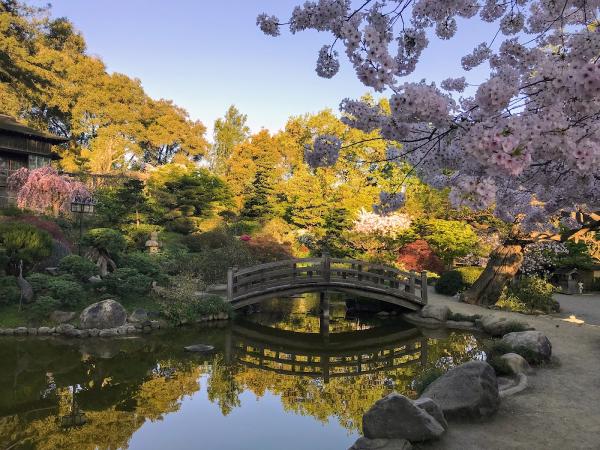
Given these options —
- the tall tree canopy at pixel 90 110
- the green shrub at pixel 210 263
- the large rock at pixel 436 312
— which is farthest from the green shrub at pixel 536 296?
the tall tree canopy at pixel 90 110

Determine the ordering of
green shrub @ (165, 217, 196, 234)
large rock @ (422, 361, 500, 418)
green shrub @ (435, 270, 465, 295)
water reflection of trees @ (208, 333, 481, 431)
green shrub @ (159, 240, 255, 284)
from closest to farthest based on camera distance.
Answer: large rock @ (422, 361, 500, 418), water reflection of trees @ (208, 333, 481, 431), green shrub @ (159, 240, 255, 284), green shrub @ (435, 270, 465, 295), green shrub @ (165, 217, 196, 234)

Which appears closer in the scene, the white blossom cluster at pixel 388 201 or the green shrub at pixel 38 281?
the white blossom cluster at pixel 388 201

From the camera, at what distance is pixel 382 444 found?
495cm

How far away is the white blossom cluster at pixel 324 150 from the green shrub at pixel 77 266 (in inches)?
359

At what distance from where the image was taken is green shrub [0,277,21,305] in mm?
11023

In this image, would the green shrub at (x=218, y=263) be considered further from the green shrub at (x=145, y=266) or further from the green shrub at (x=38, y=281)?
the green shrub at (x=38, y=281)

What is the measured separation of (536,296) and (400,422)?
1083 cm

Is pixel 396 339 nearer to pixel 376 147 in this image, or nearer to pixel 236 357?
pixel 236 357

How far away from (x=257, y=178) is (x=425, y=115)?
2301cm

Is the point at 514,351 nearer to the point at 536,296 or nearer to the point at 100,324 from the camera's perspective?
the point at 536,296

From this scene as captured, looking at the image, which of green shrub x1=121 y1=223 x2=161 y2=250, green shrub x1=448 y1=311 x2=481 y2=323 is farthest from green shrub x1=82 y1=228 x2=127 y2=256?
green shrub x1=448 y1=311 x2=481 y2=323

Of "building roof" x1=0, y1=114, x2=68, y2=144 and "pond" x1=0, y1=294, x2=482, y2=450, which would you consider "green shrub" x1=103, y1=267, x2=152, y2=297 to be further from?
"building roof" x1=0, y1=114, x2=68, y2=144

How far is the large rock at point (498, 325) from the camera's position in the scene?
11.0 m

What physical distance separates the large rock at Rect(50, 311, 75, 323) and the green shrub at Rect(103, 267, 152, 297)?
53.2 inches
